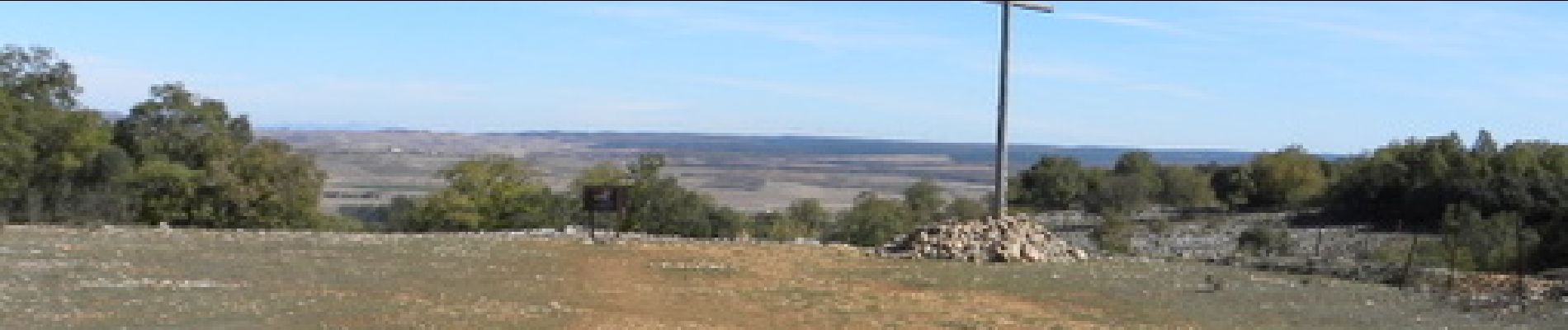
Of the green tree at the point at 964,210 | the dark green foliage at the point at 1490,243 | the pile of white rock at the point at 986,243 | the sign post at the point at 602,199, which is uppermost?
the sign post at the point at 602,199

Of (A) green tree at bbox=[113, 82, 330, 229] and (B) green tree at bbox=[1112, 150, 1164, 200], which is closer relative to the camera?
(A) green tree at bbox=[113, 82, 330, 229]

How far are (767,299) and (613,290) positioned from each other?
2975mm

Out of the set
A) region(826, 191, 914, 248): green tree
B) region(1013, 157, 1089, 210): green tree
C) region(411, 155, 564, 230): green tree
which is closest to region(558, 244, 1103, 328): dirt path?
region(411, 155, 564, 230): green tree

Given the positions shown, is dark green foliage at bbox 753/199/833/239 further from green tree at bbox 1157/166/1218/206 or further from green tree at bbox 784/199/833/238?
green tree at bbox 1157/166/1218/206

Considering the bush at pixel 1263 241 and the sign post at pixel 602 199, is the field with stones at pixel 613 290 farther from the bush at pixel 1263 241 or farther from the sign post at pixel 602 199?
the bush at pixel 1263 241

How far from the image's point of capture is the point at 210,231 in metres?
38.7

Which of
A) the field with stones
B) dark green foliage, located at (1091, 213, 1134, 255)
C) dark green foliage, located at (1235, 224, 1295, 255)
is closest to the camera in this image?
the field with stones

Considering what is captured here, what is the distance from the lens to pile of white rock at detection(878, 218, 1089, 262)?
3406 centimetres

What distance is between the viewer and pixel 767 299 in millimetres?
25719

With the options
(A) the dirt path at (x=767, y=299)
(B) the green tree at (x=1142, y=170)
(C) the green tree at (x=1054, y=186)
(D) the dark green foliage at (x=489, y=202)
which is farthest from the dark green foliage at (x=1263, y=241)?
(B) the green tree at (x=1142, y=170)

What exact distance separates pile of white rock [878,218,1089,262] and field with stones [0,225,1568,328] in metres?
0.82

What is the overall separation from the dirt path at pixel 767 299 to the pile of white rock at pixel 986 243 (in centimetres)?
233

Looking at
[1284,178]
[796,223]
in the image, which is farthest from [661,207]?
[1284,178]

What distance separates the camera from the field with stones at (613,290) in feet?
72.6
